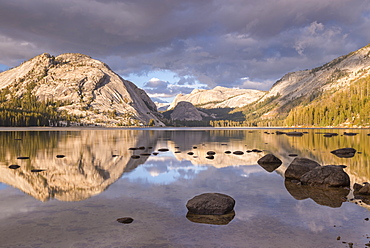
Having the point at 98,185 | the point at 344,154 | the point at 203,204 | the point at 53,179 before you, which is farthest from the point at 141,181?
the point at 344,154

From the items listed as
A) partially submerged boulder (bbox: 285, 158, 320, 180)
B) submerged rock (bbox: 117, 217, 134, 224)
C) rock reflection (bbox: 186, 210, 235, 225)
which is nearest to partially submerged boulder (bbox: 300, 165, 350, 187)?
partially submerged boulder (bbox: 285, 158, 320, 180)

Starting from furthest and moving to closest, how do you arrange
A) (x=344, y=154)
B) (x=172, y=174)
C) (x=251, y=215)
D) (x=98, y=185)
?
(x=344, y=154) → (x=172, y=174) → (x=98, y=185) → (x=251, y=215)

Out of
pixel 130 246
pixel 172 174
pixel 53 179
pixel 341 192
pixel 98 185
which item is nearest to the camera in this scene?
pixel 130 246

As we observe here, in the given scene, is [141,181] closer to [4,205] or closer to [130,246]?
[4,205]

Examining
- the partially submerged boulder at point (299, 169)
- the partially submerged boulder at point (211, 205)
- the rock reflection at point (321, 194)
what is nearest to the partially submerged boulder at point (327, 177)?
the rock reflection at point (321, 194)

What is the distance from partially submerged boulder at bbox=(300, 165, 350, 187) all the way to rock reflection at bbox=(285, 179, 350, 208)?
2.09 feet

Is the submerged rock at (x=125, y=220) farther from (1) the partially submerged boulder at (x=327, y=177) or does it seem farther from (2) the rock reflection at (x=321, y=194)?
(1) the partially submerged boulder at (x=327, y=177)

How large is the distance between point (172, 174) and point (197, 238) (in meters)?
15.8

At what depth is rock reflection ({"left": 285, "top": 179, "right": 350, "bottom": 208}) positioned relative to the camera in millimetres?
17078

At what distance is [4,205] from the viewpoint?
16.4 m

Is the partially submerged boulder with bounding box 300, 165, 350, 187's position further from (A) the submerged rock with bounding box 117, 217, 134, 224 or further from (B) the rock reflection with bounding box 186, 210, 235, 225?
(A) the submerged rock with bounding box 117, 217, 134, 224

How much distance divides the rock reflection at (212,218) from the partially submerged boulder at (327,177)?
10.6m

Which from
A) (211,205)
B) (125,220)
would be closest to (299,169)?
(211,205)

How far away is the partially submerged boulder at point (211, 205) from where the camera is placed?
14.9 m
